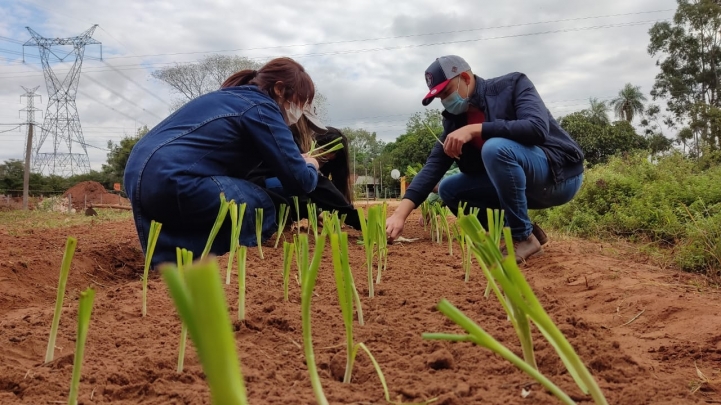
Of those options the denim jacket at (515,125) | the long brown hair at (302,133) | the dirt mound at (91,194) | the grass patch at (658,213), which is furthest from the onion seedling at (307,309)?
the dirt mound at (91,194)

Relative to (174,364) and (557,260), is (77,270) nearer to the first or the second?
(174,364)

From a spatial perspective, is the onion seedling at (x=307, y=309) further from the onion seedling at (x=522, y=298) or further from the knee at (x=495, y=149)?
the knee at (x=495, y=149)

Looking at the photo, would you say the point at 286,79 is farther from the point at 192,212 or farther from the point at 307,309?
the point at 307,309

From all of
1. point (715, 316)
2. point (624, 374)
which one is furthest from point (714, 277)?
point (624, 374)

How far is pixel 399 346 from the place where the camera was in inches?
47.8

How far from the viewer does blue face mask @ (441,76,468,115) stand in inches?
113

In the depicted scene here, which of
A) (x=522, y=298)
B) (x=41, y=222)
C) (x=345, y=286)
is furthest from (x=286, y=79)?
(x=41, y=222)

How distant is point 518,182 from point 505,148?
0.19 metres

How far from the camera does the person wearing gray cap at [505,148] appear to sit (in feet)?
8.54

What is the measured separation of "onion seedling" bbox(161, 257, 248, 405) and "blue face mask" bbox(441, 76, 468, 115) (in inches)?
105

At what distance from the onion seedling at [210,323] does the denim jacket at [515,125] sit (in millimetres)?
2462

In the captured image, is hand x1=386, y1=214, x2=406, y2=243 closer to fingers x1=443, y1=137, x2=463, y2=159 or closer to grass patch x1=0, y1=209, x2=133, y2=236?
fingers x1=443, y1=137, x2=463, y2=159

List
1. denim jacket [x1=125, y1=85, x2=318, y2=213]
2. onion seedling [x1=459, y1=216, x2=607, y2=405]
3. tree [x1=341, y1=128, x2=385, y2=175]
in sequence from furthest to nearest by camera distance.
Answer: tree [x1=341, y1=128, x2=385, y2=175]
denim jacket [x1=125, y1=85, x2=318, y2=213]
onion seedling [x1=459, y1=216, x2=607, y2=405]

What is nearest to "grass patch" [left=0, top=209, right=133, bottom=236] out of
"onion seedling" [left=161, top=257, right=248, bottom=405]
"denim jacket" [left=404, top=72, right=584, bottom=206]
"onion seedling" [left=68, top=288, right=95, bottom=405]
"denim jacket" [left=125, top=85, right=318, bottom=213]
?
"denim jacket" [left=125, top=85, right=318, bottom=213]
